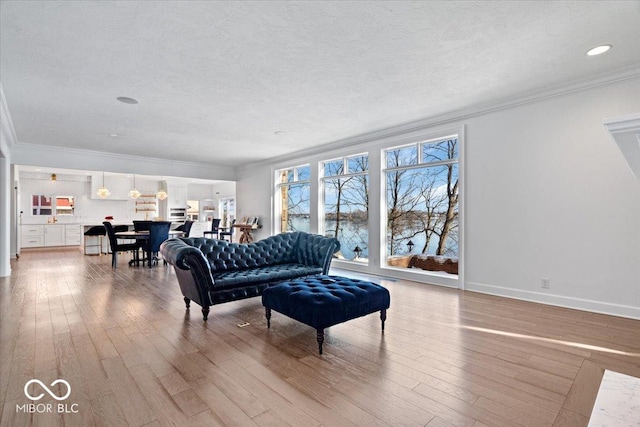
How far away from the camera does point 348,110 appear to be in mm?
4762

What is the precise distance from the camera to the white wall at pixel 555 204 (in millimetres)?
3551

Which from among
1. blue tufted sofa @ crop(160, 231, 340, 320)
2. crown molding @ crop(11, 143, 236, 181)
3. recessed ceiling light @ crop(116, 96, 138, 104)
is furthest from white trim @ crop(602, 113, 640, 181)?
crown molding @ crop(11, 143, 236, 181)

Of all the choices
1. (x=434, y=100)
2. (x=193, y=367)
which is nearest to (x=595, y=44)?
(x=434, y=100)

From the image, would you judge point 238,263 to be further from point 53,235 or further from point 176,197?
point 53,235

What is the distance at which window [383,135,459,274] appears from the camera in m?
5.27

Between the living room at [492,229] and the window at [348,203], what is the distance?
0.52 m

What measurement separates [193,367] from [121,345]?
908mm

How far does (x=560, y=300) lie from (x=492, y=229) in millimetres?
1176

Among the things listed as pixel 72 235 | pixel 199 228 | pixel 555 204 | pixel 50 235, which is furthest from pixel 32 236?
pixel 555 204

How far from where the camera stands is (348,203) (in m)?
6.93

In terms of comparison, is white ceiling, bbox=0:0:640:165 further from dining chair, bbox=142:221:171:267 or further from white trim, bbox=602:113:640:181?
dining chair, bbox=142:221:171:267

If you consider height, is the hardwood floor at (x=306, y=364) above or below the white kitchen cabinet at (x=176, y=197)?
below

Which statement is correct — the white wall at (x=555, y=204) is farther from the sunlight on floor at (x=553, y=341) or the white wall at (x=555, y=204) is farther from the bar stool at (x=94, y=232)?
the bar stool at (x=94, y=232)

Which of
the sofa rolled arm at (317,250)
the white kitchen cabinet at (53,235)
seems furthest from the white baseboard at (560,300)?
the white kitchen cabinet at (53,235)
